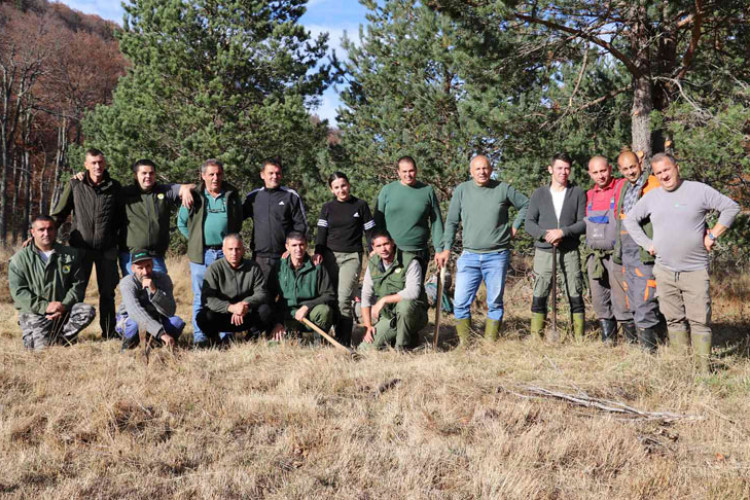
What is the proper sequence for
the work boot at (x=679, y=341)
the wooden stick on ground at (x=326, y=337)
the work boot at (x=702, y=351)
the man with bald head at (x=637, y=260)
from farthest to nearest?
the wooden stick on ground at (x=326, y=337)
the man with bald head at (x=637, y=260)
the work boot at (x=679, y=341)
the work boot at (x=702, y=351)

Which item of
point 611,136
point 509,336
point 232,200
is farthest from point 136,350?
point 611,136

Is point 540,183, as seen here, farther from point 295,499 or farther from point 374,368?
point 295,499

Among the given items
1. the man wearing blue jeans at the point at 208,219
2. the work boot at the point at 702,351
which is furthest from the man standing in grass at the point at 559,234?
the man wearing blue jeans at the point at 208,219

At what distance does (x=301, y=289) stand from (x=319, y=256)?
1.20 feet

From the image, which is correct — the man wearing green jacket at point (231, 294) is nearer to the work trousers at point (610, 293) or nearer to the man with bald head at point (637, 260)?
the work trousers at point (610, 293)

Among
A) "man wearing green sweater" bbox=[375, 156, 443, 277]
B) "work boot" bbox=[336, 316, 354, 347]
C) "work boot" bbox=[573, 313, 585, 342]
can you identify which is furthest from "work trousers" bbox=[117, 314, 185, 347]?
"work boot" bbox=[573, 313, 585, 342]

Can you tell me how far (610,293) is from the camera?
5.40 m

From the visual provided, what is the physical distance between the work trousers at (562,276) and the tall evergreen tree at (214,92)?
7.73 meters

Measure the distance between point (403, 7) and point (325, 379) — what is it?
922 cm

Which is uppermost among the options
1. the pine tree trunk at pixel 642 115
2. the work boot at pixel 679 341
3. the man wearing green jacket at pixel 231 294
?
the pine tree trunk at pixel 642 115

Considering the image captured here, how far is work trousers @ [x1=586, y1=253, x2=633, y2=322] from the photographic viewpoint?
5.18 m

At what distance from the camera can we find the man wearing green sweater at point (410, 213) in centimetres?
540

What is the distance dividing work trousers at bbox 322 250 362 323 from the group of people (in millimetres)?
11

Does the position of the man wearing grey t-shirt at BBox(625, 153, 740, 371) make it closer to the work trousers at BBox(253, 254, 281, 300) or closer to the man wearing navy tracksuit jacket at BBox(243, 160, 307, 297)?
the man wearing navy tracksuit jacket at BBox(243, 160, 307, 297)
